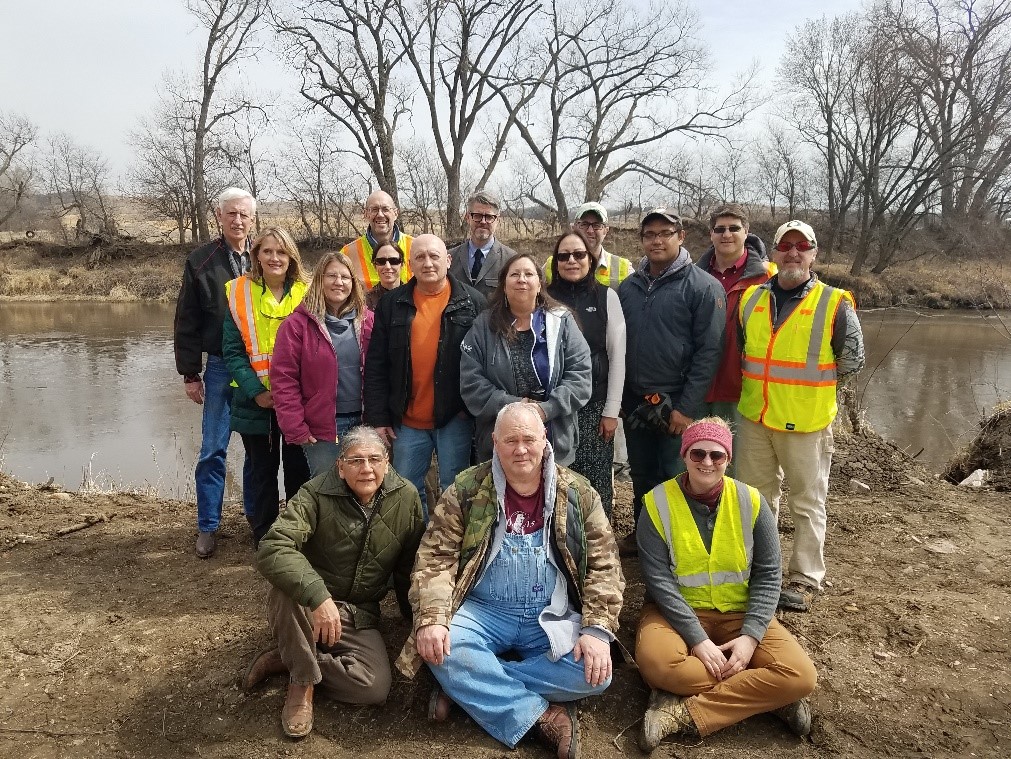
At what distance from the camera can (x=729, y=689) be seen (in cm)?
286

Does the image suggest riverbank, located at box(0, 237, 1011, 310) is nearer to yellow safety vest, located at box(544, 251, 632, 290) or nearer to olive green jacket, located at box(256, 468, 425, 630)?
yellow safety vest, located at box(544, 251, 632, 290)

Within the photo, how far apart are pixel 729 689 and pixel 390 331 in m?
2.43

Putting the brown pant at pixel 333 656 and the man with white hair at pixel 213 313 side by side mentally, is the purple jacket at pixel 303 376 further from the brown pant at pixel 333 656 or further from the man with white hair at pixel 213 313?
the brown pant at pixel 333 656

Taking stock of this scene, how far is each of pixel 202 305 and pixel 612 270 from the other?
271cm

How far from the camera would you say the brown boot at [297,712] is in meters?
2.85

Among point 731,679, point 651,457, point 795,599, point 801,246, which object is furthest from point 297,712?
point 801,246

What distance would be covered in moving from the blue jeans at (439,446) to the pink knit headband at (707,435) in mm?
1352

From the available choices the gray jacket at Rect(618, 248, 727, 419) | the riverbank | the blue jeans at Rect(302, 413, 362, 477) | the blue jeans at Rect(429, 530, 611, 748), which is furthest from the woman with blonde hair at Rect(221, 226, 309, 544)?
the riverbank

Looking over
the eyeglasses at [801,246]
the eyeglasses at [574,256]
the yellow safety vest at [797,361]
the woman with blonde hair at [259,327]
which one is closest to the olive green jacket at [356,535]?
the woman with blonde hair at [259,327]

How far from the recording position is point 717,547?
3.12 metres

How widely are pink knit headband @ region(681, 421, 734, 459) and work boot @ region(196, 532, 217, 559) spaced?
11.1ft

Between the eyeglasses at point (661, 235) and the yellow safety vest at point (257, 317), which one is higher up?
the eyeglasses at point (661, 235)

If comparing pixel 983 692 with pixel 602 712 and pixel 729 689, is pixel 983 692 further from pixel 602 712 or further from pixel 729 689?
pixel 602 712

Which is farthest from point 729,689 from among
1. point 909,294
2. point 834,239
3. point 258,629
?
point 834,239
